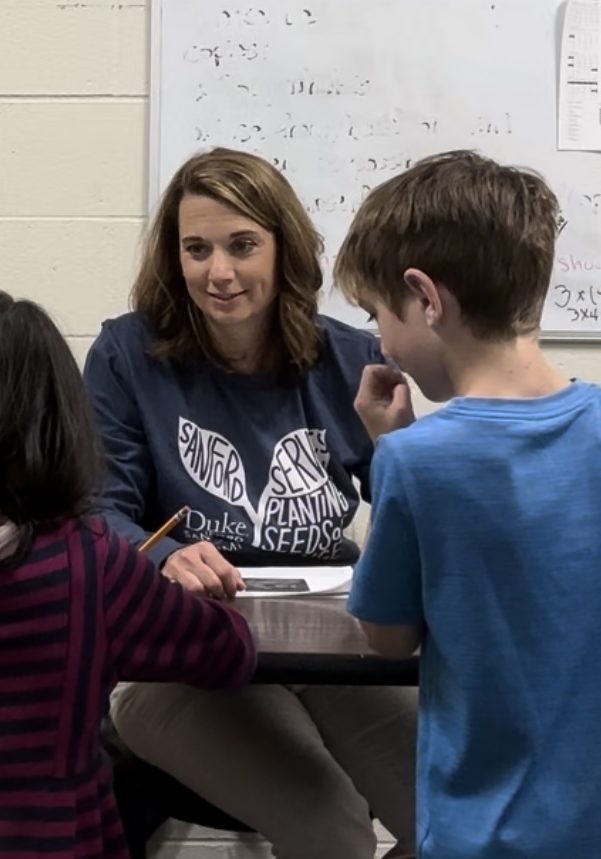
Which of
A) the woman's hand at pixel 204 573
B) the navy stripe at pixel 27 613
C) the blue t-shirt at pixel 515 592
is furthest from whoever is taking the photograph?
the woman's hand at pixel 204 573

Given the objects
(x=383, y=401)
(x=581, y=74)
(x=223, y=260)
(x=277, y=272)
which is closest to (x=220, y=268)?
(x=223, y=260)

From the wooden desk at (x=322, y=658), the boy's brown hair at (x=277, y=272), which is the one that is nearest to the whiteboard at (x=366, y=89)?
the boy's brown hair at (x=277, y=272)

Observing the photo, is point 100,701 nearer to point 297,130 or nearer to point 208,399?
point 208,399

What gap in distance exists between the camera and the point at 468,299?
0.96 m

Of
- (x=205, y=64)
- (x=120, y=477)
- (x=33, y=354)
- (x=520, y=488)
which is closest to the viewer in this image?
(x=520, y=488)

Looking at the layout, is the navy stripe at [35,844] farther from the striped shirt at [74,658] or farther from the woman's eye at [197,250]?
the woman's eye at [197,250]

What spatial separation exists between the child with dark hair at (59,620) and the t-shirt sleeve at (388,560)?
15cm

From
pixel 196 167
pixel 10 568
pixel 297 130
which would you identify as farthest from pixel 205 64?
pixel 10 568

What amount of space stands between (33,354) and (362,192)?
124cm

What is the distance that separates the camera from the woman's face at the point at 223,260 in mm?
1587

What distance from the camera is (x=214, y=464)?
1.57 meters

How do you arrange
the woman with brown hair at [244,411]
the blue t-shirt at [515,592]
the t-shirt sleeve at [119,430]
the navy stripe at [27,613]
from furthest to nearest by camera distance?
1. the t-shirt sleeve at [119,430]
2. the woman with brown hair at [244,411]
3. the navy stripe at [27,613]
4. the blue t-shirt at [515,592]

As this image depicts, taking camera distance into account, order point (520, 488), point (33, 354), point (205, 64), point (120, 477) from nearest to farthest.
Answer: point (520, 488), point (33, 354), point (120, 477), point (205, 64)

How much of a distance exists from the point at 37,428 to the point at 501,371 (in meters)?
0.41
